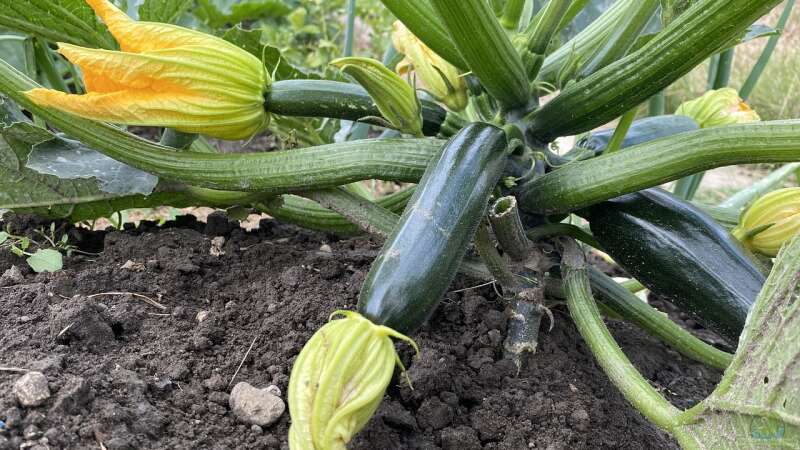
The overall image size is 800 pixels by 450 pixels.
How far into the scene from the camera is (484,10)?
1093mm

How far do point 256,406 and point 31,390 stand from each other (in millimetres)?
271

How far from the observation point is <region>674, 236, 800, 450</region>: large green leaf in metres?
0.83

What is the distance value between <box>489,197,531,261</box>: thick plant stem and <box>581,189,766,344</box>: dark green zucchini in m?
0.17

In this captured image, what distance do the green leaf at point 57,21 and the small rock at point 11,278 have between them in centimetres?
43

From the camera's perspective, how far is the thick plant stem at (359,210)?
49.9 inches

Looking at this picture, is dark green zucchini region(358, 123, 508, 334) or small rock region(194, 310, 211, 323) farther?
small rock region(194, 310, 211, 323)

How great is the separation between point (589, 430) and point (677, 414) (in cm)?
20

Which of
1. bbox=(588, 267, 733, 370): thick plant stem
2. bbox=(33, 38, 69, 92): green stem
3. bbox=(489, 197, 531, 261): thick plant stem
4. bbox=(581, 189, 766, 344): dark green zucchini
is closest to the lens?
bbox=(489, 197, 531, 261): thick plant stem

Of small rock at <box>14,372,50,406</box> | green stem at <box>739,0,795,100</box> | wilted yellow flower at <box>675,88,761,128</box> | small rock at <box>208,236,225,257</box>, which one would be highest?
green stem at <box>739,0,795,100</box>

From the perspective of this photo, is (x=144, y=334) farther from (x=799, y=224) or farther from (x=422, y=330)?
(x=799, y=224)

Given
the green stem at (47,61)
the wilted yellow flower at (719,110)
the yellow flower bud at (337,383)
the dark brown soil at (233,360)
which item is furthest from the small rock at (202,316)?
the wilted yellow flower at (719,110)

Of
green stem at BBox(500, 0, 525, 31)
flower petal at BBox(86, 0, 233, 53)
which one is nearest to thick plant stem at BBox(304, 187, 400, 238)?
flower petal at BBox(86, 0, 233, 53)

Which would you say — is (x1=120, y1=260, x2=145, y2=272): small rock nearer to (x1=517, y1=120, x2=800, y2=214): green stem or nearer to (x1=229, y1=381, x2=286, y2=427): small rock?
(x1=229, y1=381, x2=286, y2=427): small rock

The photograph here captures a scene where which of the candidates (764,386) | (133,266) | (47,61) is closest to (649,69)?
(764,386)
